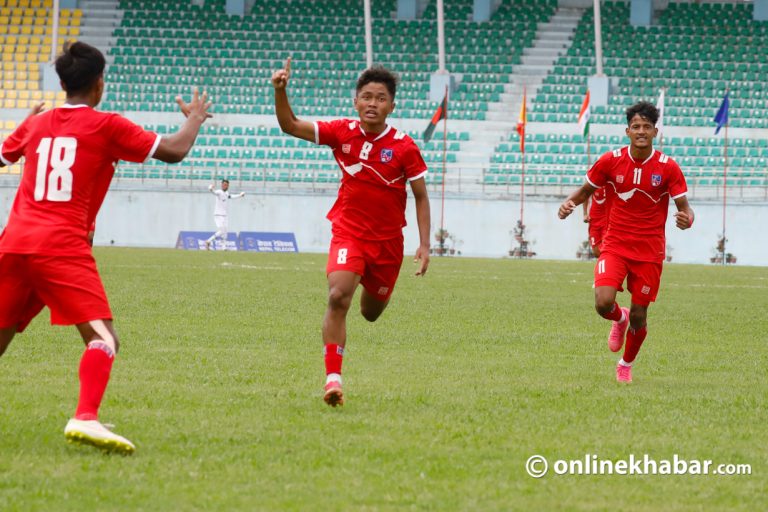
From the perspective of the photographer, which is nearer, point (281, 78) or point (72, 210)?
point (72, 210)

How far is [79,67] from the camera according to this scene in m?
5.96

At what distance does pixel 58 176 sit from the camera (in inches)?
232

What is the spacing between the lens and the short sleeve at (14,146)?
606cm

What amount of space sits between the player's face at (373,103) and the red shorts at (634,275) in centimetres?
266

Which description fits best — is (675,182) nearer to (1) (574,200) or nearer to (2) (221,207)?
(1) (574,200)

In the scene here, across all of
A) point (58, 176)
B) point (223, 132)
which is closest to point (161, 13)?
point (223, 132)

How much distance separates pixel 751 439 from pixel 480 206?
3306cm

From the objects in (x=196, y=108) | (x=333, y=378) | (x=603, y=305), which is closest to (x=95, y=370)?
(x=196, y=108)

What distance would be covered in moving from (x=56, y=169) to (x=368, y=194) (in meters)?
2.62

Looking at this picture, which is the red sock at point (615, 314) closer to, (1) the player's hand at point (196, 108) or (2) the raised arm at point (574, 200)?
(2) the raised arm at point (574, 200)

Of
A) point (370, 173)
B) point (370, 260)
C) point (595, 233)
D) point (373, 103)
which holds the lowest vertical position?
point (370, 260)

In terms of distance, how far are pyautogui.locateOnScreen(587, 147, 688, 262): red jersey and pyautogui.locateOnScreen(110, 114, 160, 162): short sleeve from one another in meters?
4.59

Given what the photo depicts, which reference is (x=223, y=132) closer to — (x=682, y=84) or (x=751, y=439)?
(x=682, y=84)

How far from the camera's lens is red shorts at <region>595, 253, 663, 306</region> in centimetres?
970
